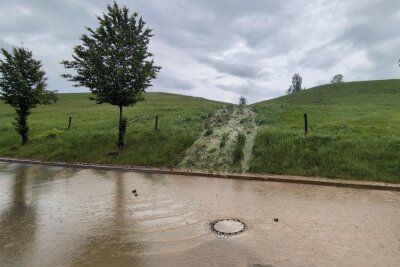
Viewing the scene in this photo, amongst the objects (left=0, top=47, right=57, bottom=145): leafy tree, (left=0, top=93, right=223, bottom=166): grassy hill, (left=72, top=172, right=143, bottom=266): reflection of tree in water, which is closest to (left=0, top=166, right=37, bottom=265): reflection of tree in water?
(left=72, top=172, right=143, bottom=266): reflection of tree in water

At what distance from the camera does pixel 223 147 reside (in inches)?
558

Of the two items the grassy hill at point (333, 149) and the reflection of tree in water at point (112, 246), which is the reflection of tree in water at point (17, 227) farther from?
the grassy hill at point (333, 149)

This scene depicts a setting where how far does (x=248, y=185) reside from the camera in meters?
10.5

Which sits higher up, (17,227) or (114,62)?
(114,62)

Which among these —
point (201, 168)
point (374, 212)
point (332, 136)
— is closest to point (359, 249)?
point (374, 212)

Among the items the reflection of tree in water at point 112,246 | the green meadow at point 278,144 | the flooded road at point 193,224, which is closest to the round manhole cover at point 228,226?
the flooded road at point 193,224

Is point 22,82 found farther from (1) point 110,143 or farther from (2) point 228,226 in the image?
(2) point 228,226

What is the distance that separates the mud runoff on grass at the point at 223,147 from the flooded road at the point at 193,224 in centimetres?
201

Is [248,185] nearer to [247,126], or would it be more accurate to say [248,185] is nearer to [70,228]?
[70,228]

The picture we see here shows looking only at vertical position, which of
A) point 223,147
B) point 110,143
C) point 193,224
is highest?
point 223,147

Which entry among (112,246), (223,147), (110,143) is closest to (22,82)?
(110,143)

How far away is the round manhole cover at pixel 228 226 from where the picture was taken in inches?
249

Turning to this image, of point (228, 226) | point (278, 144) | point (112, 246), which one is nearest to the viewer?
point (112, 246)

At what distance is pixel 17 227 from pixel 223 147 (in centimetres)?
906
